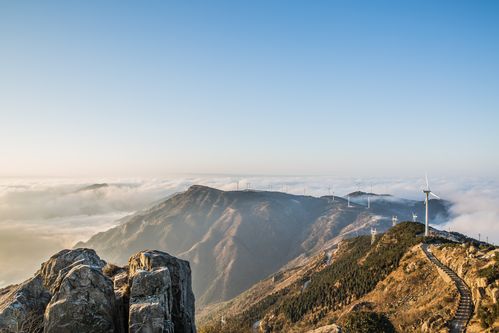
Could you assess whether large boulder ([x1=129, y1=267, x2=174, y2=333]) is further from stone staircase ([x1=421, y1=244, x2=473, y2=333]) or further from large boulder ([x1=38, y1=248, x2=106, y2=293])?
stone staircase ([x1=421, y1=244, x2=473, y2=333])

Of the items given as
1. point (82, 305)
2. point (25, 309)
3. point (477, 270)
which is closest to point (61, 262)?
point (25, 309)

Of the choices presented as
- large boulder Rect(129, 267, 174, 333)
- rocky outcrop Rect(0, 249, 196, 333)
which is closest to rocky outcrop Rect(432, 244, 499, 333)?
large boulder Rect(129, 267, 174, 333)

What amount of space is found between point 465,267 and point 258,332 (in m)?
75.9

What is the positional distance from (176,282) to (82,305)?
27.3 feet

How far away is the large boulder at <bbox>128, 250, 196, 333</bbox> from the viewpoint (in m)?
27.8

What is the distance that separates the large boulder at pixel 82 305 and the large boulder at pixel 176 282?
4324mm

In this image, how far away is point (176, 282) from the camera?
97.6 feet

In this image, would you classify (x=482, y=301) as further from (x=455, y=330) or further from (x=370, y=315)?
(x=370, y=315)

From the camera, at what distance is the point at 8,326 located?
23.2 metres

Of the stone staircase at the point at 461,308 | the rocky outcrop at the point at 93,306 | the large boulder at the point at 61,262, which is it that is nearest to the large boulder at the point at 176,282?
the rocky outcrop at the point at 93,306

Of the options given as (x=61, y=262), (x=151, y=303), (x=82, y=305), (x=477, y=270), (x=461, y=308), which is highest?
(x=82, y=305)

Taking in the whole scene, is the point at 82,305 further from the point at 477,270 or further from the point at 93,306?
the point at 477,270

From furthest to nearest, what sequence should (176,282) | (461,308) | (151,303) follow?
(461,308), (176,282), (151,303)

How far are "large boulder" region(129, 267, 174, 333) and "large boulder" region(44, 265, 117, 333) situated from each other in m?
1.48
